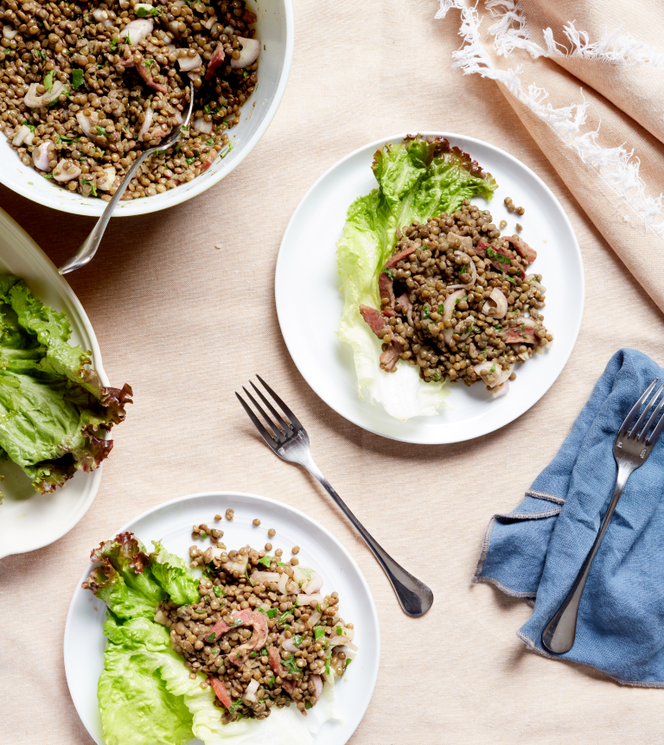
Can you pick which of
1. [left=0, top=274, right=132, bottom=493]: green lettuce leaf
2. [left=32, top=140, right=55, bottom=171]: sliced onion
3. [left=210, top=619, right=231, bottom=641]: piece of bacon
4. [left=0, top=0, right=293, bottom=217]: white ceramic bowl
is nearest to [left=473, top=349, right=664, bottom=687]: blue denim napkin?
[left=210, top=619, right=231, bottom=641]: piece of bacon

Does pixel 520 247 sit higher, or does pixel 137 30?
pixel 137 30

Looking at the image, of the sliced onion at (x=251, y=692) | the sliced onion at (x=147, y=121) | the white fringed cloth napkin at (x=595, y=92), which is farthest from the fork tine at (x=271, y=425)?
the white fringed cloth napkin at (x=595, y=92)

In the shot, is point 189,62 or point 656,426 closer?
point 189,62

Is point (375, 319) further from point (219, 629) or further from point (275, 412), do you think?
Result: point (219, 629)

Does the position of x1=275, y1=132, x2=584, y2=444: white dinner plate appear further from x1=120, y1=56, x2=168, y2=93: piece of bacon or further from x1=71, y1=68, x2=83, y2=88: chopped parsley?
Result: x1=71, y1=68, x2=83, y2=88: chopped parsley

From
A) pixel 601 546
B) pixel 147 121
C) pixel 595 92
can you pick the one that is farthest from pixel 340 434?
Answer: pixel 595 92

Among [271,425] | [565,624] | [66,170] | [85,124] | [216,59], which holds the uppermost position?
[216,59]

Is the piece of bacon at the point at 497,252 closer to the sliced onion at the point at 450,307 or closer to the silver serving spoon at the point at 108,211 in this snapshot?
the sliced onion at the point at 450,307

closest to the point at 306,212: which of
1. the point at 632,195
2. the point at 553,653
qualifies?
the point at 632,195
